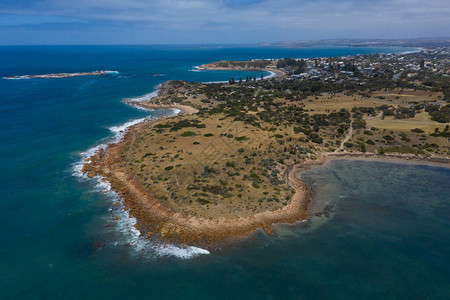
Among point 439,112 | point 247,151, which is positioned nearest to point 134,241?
point 247,151

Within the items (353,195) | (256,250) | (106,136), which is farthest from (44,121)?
(353,195)

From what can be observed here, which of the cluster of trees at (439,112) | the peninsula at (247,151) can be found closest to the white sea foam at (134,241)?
the peninsula at (247,151)

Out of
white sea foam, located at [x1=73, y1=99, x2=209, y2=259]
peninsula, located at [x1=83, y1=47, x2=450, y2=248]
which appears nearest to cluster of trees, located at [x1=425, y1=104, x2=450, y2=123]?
peninsula, located at [x1=83, y1=47, x2=450, y2=248]

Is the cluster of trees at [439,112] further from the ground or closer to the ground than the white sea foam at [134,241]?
further from the ground

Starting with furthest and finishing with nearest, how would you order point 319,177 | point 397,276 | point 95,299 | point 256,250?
1. point 319,177
2. point 256,250
3. point 397,276
4. point 95,299

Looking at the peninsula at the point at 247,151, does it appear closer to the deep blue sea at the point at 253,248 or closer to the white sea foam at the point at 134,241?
the white sea foam at the point at 134,241

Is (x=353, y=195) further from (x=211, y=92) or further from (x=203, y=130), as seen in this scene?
(x=211, y=92)

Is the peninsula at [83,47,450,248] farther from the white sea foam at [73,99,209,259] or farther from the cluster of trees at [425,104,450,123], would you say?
the white sea foam at [73,99,209,259]

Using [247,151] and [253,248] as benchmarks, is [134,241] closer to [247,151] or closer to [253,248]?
[253,248]

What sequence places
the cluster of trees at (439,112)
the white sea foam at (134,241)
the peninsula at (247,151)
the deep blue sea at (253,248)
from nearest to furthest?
the deep blue sea at (253,248) → the white sea foam at (134,241) → the peninsula at (247,151) → the cluster of trees at (439,112)
